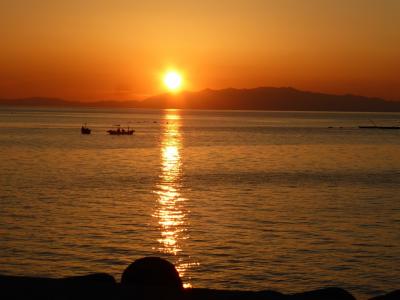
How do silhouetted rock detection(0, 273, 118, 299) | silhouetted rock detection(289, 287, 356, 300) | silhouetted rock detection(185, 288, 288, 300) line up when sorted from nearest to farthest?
silhouetted rock detection(0, 273, 118, 299), silhouetted rock detection(185, 288, 288, 300), silhouetted rock detection(289, 287, 356, 300)

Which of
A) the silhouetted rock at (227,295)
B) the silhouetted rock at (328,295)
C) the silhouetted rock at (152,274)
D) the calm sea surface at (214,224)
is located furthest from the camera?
→ the calm sea surface at (214,224)

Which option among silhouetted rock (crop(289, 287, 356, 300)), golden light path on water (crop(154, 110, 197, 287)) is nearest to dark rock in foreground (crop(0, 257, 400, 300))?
silhouetted rock (crop(289, 287, 356, 300))

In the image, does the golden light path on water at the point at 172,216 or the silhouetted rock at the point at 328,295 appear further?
the golden light path on water at the point at 172,216

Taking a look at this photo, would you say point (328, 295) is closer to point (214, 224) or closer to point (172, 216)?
point (214, 224)

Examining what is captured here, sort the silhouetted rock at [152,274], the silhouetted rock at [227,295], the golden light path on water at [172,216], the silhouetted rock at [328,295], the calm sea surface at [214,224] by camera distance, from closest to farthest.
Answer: the silhouetted rock at [227,295], the silhouetted rock at [328,295], the silhouetted rock at [152,274], the calm sea surface at [214,224], the golden light path on water at [172,216]

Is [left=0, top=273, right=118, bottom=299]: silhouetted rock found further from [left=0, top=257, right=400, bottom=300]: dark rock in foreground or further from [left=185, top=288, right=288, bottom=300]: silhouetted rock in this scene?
[left=185, top=288, right=288, bottom=300]: silhouetted rock

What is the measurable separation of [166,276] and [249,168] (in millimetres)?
58573

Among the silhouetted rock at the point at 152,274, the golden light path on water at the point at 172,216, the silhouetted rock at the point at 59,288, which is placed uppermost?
the silhouetted rock at the point at 59,288

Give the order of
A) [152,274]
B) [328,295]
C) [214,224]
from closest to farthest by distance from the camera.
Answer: [328,295], [152,274], [214,224]

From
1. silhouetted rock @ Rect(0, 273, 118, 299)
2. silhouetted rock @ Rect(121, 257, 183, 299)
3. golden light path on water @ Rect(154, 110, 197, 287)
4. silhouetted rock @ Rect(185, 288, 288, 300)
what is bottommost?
golden light path on water @ Rect(154, 110, 197, 287)

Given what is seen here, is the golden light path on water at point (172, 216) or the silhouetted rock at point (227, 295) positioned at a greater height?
the silhouetted rock at point (227, 295)

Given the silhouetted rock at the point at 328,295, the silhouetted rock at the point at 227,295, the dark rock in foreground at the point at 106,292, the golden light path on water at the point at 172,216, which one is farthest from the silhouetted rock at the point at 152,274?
the golden light path on water at the point at 172,216

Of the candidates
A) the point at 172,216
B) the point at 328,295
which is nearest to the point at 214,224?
the point at 172,216

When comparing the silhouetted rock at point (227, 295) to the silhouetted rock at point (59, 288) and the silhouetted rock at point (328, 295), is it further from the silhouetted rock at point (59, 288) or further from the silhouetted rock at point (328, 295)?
the silhouetted rock at point (59, 288)
